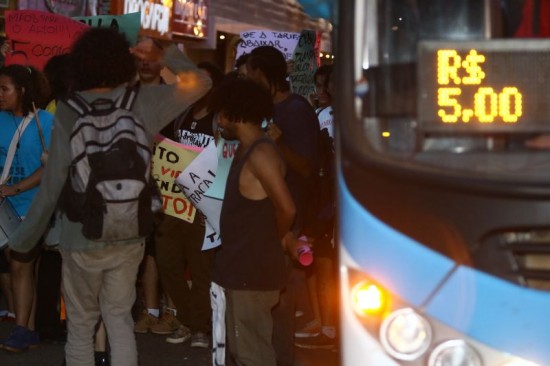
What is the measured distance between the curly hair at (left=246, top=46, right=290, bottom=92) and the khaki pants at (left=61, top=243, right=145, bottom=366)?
72.6 inches

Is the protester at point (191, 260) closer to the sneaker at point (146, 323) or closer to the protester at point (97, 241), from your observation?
the sneaker at point (146, 323)

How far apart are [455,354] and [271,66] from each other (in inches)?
145

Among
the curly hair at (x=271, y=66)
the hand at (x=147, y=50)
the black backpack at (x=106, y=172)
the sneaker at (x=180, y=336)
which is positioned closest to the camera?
the black backpack at (x=106, y=172)

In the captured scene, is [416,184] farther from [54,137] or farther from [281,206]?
[54,137]

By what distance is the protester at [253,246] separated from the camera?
5.38m

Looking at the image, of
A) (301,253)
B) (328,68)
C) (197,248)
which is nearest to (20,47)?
(197,248)

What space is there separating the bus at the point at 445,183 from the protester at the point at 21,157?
4.04 m

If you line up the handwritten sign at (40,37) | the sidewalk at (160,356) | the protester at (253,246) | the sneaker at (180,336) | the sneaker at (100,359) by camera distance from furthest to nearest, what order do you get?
the handwritten sign at (40,37) < the sneaker at (180,336) < the sidewalk at (160,356) < the sneaker at (100,359) < the protester at (253,246)

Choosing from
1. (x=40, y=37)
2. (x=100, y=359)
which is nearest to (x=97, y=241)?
(x=100, y=359)

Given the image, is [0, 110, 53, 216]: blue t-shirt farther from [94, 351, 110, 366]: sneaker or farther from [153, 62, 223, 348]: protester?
[94, 351, 110, 366]: sneaker

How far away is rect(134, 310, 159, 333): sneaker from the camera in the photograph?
8.11m

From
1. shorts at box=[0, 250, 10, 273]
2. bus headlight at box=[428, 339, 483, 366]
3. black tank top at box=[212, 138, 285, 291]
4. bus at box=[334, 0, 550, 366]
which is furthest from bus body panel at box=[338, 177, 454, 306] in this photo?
shorts at box=[0, 250, 10, 273]

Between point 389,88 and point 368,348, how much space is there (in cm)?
89

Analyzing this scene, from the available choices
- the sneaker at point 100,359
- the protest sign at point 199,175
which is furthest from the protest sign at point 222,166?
the sneaker at point 100,359
